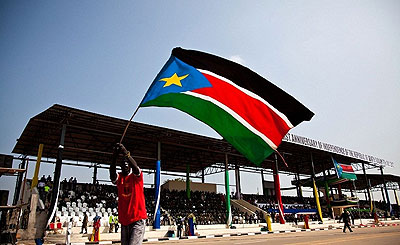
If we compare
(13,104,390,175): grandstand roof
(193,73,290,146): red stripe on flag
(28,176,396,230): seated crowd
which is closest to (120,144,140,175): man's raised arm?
(193,73,290,146): red stripe on flag

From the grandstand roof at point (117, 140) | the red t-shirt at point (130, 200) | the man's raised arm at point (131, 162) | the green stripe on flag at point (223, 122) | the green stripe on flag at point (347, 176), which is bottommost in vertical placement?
the red t-shirt at point (130, 200)

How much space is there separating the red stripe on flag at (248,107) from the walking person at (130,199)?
2816mm

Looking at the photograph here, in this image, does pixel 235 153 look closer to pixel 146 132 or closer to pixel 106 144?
pixel 146 132

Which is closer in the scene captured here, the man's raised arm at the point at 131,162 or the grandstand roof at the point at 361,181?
the man's raised arm at the point at 131,162

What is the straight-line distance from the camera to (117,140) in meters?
26.8

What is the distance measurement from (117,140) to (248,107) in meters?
22.3

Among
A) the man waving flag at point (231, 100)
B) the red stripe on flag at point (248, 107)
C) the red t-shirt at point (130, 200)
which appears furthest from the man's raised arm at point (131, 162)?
the red stripe on flag at point (248, 107)

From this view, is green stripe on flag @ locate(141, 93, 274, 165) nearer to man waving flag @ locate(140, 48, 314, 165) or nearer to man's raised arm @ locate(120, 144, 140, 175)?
man waving flag @ locate(140, 48, 314, 165)

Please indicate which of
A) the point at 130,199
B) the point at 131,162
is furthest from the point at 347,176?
the point at 131,162

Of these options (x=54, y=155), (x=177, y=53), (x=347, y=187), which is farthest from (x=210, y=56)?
(x=347, y=187)

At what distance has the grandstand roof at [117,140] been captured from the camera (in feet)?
67.5

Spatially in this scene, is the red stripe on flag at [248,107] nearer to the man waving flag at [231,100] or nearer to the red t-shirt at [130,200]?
the man waving flag at [231,100]

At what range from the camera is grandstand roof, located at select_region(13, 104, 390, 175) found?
67.5ft

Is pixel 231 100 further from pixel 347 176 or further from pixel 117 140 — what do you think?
pixel 347 176
